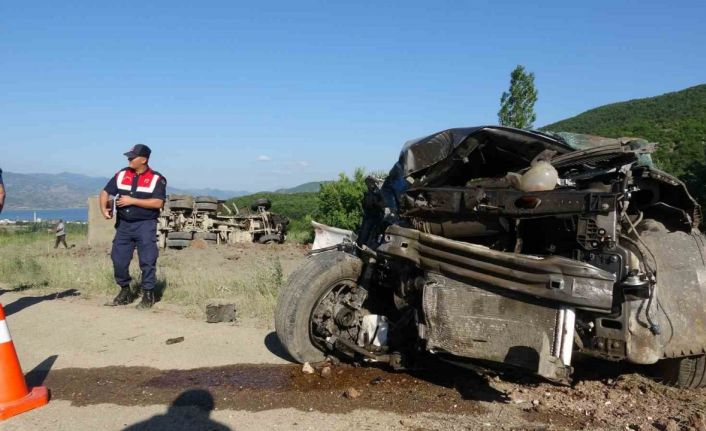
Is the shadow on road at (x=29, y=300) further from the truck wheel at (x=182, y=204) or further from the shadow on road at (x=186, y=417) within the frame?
the truck wheel at (x=182, y=204)

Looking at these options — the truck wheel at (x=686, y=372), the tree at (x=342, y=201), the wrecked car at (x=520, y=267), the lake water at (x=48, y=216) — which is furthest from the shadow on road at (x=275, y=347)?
the lake water at (x=48, y=216)

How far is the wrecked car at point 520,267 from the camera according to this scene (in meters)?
3.46

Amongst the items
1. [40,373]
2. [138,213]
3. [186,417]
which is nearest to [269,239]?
[138,213]

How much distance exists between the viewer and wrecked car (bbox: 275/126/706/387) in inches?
136

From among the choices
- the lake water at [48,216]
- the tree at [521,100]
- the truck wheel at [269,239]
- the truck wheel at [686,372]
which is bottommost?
the lake water at [48,216]

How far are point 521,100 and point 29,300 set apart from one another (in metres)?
14.9

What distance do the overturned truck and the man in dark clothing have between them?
11854 mm

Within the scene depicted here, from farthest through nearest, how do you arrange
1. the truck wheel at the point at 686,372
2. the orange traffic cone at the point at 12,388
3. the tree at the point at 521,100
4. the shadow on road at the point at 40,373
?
the tree at the point at 521,100, the shadow on road at the point at 40,373, the truck wheel at the point at 686,372, the orange traffic cone at the point at 12,388

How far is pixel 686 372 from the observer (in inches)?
167

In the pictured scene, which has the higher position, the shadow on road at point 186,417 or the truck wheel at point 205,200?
the truck wheel at point 205,200

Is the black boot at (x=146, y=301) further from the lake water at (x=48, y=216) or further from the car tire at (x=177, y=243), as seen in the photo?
the lake water at (x=48, y=216)

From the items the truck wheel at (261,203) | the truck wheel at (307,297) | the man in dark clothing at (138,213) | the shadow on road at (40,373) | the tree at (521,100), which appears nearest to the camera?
the shadow on road at (40,373)

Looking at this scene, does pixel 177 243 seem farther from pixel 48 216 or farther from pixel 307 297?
pixel 48 216

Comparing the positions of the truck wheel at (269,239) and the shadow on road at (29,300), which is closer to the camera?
the shadow on road at (29,300)
